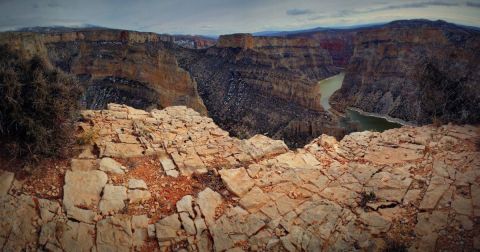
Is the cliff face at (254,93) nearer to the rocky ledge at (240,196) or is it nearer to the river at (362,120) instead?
the river at (362,120)

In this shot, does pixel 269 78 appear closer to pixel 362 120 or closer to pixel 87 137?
pixel 362 120

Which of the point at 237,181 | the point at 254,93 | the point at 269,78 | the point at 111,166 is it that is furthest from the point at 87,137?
the point at 269,78

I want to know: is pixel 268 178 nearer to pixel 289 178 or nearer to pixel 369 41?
pixel 289 178

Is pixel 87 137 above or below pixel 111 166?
above

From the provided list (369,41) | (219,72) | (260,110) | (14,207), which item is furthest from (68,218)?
(369,41)

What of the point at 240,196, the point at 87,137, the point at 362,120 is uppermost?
the point at 87,137

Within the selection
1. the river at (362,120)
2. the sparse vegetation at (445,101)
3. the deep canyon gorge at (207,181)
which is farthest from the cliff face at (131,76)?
the sparse vegetation at (445,101)

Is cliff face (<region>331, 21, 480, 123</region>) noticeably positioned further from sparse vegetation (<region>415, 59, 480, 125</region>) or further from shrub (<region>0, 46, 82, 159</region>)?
shrub (<region>0, 46, 82, 159</region>)
